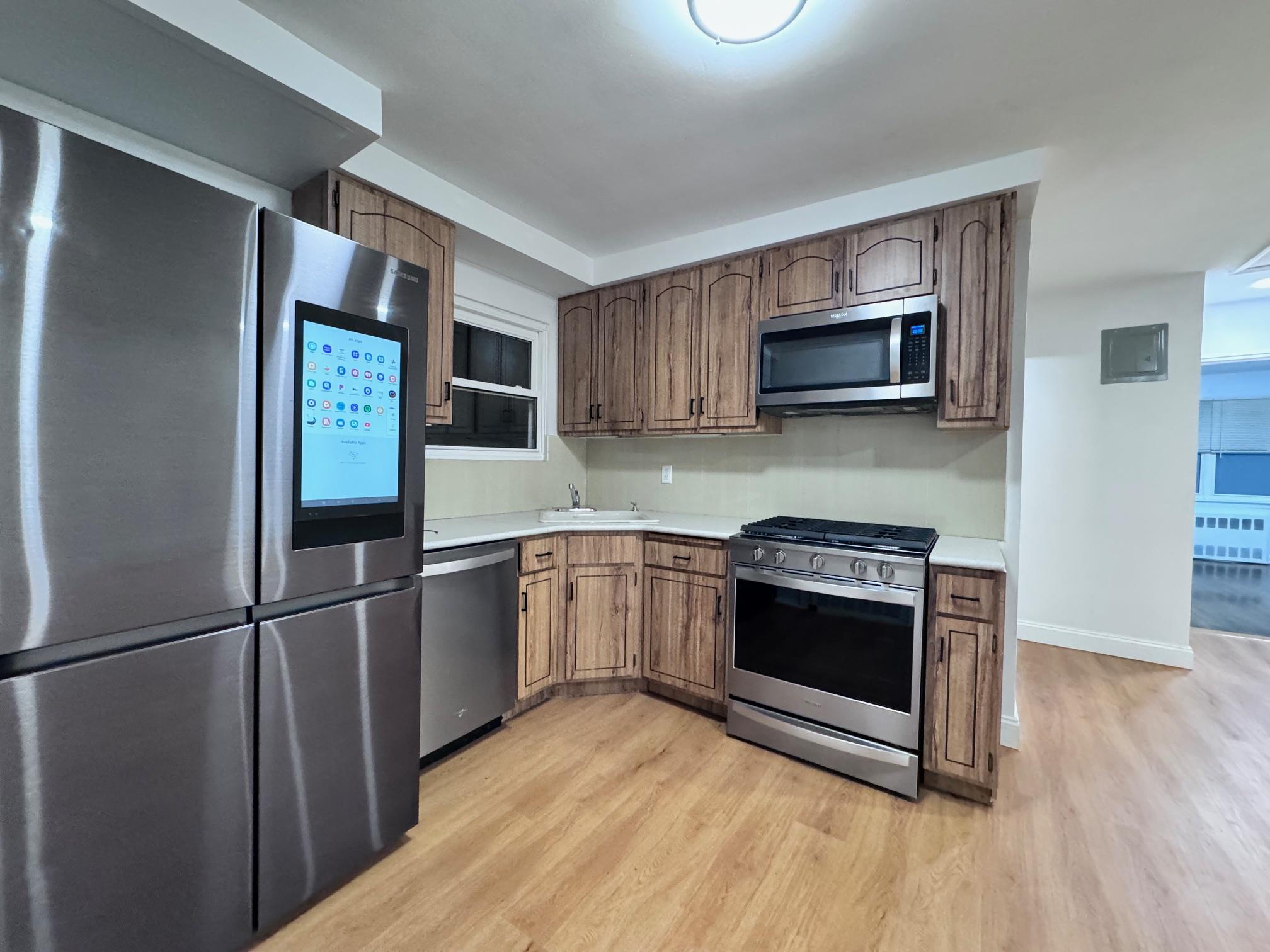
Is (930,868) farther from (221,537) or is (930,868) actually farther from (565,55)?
(565,55)

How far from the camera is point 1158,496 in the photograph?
136 inches

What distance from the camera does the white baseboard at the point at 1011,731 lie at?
2.43m

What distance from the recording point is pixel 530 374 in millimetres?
3453

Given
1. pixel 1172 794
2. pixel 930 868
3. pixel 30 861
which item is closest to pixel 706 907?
pixel 930 868

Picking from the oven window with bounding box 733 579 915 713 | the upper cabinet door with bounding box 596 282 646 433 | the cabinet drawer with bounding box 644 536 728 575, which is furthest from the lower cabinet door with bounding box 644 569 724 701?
the upper cabinet door with bounding box 596 282 646 433

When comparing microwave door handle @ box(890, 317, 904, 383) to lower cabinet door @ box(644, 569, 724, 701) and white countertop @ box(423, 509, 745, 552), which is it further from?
lower cabinet door @ box(644, 569, 724, 701)

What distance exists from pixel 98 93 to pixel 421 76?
913 mm

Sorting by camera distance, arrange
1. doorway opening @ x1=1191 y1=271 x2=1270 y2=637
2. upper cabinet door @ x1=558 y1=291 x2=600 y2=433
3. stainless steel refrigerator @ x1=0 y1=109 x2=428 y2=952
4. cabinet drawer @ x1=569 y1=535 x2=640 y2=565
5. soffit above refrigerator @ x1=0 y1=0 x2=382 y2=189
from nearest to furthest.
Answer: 1. stainless steel refrigerator @ x1=0 y1=109 x2=428 y2=952
2. soffit above refrigerator @ x1=0 y1=0 x2=382 y2=189
3. cabinet drawer @ x1=569 y1=535 x2=640 y2=565
4. upper cabinet door @ x1=558 y1=291 x2=600 y2=433
5. doorway opening @ x1=1191 y1=271 x2=1270 y2=637

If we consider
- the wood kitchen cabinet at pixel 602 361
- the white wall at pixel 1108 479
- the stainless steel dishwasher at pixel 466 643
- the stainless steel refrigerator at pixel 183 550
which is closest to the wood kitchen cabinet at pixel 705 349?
the wood kitchen cabinet at pixel 602 361

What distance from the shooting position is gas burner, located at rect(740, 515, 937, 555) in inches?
84.7

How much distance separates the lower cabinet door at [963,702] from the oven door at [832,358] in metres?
1.01

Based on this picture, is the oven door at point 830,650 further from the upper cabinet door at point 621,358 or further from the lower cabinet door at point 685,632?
the upper cabinet door at point 621,358

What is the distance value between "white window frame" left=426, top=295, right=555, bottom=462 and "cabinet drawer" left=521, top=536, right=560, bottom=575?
0.71 metres

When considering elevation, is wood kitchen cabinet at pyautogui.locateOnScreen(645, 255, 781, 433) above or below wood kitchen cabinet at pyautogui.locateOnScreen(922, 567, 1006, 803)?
above
